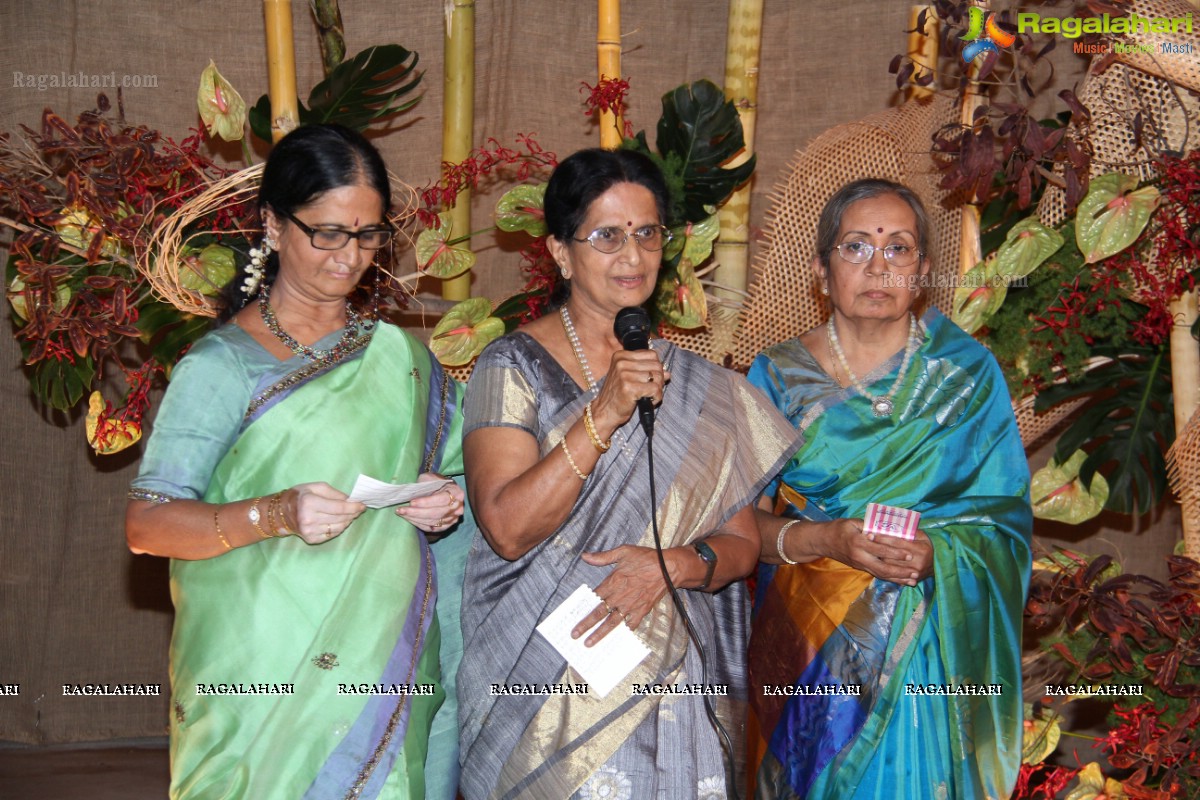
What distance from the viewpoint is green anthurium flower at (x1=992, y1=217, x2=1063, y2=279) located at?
10.7 ft

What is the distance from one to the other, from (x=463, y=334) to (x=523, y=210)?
0.41 meters

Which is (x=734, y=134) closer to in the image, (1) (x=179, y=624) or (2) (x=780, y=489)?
(2) (x=780, y=489)

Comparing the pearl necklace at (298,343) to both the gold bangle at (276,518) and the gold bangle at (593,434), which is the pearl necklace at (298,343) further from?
the gold bangle at (593,434)

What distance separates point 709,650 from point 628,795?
0.35 metres

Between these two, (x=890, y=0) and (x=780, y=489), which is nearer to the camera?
(x=780, y=489)

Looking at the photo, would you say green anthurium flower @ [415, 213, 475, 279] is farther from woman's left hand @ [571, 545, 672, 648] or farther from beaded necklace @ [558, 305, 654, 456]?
woman's left hand @ [571, 545, 672, 648]

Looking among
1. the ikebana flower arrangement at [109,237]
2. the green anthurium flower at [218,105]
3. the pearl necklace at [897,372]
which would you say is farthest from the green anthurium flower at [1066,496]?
the green anthurium flower at [218,105]

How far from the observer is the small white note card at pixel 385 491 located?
201 cm

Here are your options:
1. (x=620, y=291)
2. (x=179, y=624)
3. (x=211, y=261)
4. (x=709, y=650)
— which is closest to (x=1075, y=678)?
(x=709, y=650)

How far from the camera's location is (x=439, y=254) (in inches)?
134

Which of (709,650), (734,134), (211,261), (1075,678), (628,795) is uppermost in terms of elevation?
(734,134)

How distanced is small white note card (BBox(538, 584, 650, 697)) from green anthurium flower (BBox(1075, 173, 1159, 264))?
1.83 meters

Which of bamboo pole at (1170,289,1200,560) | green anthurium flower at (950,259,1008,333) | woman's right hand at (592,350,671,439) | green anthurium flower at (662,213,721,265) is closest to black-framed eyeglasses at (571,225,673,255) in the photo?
woman's right hand at (592,350,671,439)

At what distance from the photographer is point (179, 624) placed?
2.25m
